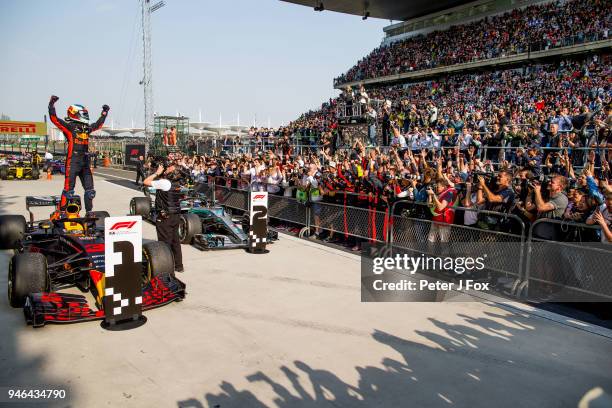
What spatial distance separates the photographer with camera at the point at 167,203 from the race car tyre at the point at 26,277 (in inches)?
72.6

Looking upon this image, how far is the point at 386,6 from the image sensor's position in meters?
37.3

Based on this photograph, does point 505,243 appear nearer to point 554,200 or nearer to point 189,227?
point 554,200

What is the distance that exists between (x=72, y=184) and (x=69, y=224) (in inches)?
128

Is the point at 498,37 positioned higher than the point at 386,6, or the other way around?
the point at 386,6

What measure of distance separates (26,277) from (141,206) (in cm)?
642

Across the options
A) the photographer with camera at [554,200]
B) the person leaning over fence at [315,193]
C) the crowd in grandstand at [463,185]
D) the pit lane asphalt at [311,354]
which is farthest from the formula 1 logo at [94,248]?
the photographer with camera at [554,200]

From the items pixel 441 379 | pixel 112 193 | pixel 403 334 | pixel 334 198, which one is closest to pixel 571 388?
pixel 441 379

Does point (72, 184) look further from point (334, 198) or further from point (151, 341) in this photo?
point (151, 341)

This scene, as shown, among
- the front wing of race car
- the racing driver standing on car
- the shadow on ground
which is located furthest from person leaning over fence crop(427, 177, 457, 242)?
the racing driver standing on car

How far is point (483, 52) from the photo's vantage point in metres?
31.4

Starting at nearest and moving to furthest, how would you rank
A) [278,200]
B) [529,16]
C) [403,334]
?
[403,334]
[278,200]
[529,16]

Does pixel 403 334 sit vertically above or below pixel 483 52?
below
